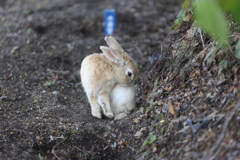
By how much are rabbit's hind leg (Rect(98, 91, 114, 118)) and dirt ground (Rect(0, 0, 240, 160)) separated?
0.35 feet

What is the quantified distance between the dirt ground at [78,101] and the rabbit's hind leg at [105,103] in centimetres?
11

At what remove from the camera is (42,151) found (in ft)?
12.0

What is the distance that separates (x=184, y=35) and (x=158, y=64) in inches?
22.0

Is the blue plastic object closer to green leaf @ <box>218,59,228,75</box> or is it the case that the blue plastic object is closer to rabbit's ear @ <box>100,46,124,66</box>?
rabbit's ear @ <box>100,46,124,66</box>

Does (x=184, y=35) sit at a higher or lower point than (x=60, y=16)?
higher

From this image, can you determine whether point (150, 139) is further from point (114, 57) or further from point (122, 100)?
point (114, 57)

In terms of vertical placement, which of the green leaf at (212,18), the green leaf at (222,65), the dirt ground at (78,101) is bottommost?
the dirt ground at (78,101)

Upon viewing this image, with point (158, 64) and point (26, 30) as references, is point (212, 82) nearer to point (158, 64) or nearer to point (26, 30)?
point (158, 64)

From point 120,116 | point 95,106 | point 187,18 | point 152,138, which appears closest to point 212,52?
point 187,18

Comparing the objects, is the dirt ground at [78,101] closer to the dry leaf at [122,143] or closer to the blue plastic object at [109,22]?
the dry leaf at [122,143]

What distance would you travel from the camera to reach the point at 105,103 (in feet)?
14.7

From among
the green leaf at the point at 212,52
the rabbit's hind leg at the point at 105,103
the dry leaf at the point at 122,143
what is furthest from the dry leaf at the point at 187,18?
the dry leaf at the point at 122,143

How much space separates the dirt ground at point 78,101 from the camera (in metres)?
3.28

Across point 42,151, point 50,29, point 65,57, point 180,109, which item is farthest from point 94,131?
point 50,29
